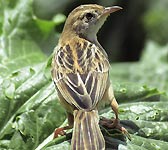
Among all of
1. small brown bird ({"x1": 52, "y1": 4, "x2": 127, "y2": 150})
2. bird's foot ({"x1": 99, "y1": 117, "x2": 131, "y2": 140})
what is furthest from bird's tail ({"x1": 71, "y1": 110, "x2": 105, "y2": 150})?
bird's foot ({"x1": 99, "y1": 117, "x2": 131, "y2": 140})

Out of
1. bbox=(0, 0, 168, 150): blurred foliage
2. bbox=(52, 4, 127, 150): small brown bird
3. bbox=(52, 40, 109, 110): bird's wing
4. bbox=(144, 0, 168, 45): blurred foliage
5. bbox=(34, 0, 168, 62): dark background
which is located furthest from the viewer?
bbox=(34, 0, 168, 62): dark background

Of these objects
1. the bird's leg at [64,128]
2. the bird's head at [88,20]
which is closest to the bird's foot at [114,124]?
the bird's leg at [64,128]

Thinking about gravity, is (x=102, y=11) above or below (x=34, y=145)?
above

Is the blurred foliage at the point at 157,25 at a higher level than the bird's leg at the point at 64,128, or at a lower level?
lower

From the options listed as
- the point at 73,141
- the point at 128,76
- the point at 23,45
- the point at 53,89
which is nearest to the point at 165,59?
the point at 128,76

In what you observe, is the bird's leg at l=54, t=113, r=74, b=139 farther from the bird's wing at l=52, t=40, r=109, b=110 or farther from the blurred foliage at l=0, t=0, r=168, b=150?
the bird's wing at l=52, t=40, r=109, b=110

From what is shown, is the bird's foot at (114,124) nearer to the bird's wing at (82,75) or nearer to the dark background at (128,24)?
the bird's wing at (82,75)

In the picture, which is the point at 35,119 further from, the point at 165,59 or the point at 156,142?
the point at 165,59
